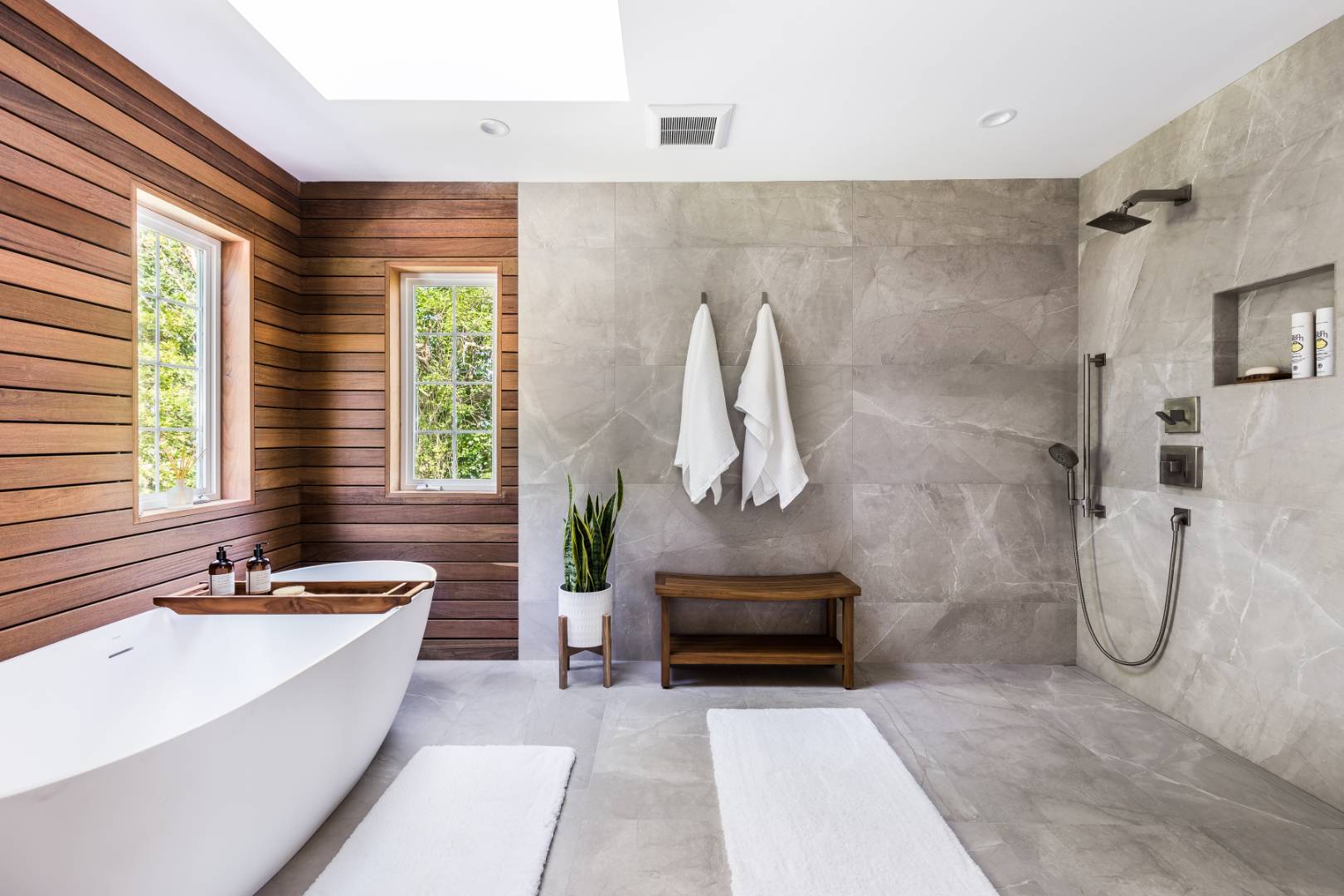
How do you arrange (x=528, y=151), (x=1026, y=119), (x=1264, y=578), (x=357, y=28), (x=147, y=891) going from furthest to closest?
(x=528, y=151)
(x=1026, y=119)
(x=357, y=28)
(x=1264, y=578)
(x=147, y=891)

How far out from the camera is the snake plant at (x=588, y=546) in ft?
9.67

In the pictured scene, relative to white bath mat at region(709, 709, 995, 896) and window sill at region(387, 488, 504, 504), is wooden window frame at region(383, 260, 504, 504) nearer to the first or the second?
window sill at region(387, 488, 504, 504)

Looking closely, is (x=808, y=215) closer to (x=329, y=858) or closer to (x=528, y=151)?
(x=528, y=151)

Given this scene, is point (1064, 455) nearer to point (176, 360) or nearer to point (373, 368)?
point (373, 368)

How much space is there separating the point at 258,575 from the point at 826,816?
2.14 meters

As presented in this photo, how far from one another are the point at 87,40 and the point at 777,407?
108 inches

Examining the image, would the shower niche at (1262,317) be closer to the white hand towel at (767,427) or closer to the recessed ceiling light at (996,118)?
the recessed ceiling light at (996,118)

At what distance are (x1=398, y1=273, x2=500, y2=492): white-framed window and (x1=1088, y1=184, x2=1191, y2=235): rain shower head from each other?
2.76 metres

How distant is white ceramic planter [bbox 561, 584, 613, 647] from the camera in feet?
9.58

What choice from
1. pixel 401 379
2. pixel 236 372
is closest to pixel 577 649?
pixel 401 379

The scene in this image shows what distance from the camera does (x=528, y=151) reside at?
2836mm

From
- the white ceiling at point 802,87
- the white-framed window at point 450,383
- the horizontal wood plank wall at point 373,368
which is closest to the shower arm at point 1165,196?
the white ceiling at point 802,87

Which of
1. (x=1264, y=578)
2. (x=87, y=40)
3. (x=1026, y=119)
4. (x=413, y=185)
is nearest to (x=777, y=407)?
(x=1026, y=119)

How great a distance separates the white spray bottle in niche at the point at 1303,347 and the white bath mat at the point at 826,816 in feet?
5.90
